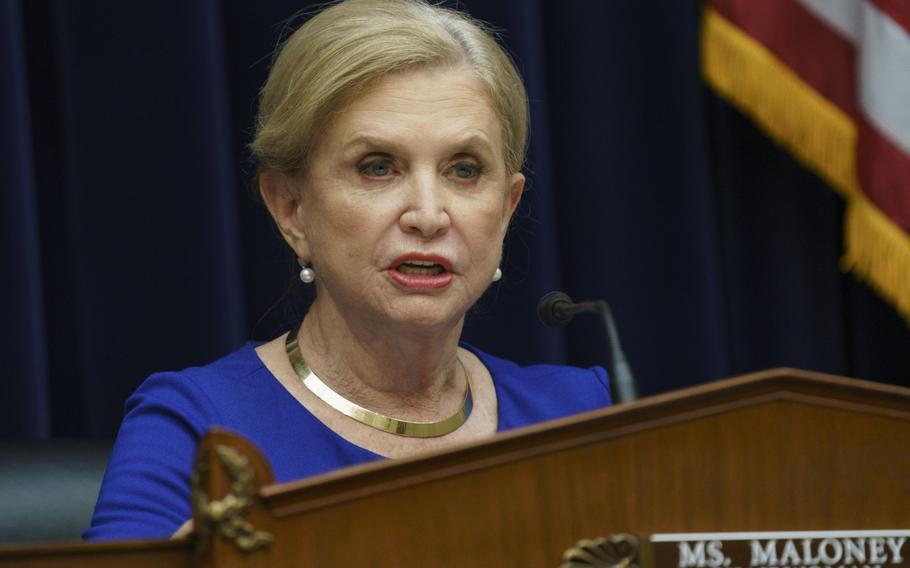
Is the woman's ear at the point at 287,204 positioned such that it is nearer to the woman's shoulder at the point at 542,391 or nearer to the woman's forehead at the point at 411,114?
the woman's forehead at the point at 411,114

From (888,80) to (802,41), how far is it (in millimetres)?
178

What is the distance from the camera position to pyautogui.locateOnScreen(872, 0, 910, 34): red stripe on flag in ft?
7.25

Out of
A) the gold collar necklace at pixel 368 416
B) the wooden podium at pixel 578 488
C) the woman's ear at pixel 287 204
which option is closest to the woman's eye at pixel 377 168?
the woman's ear at pixel 287 204

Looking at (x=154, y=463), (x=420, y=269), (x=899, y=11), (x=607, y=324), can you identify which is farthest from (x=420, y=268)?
(x=899, y=11)

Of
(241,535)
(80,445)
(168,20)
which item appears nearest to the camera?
(241,535)

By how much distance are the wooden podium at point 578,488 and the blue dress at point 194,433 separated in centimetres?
53

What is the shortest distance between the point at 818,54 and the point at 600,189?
451mm

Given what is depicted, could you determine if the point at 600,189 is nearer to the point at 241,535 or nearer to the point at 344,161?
the point at 344,161

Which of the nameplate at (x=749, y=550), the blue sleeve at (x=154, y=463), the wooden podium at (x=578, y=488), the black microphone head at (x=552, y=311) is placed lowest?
the nameplate at (x=749, y=550)

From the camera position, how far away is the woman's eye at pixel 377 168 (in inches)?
54.7

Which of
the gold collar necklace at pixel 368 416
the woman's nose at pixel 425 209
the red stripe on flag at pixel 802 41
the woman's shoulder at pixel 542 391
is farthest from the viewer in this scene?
the red stripe on flag at pixel 802 41

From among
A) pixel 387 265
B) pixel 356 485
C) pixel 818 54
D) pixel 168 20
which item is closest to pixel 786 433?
pixel 356 485

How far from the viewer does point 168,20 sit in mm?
2080

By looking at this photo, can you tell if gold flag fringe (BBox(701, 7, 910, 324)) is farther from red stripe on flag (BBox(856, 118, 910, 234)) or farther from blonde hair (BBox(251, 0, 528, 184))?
blonde hair (BBox(251, 0, 528, 184))
